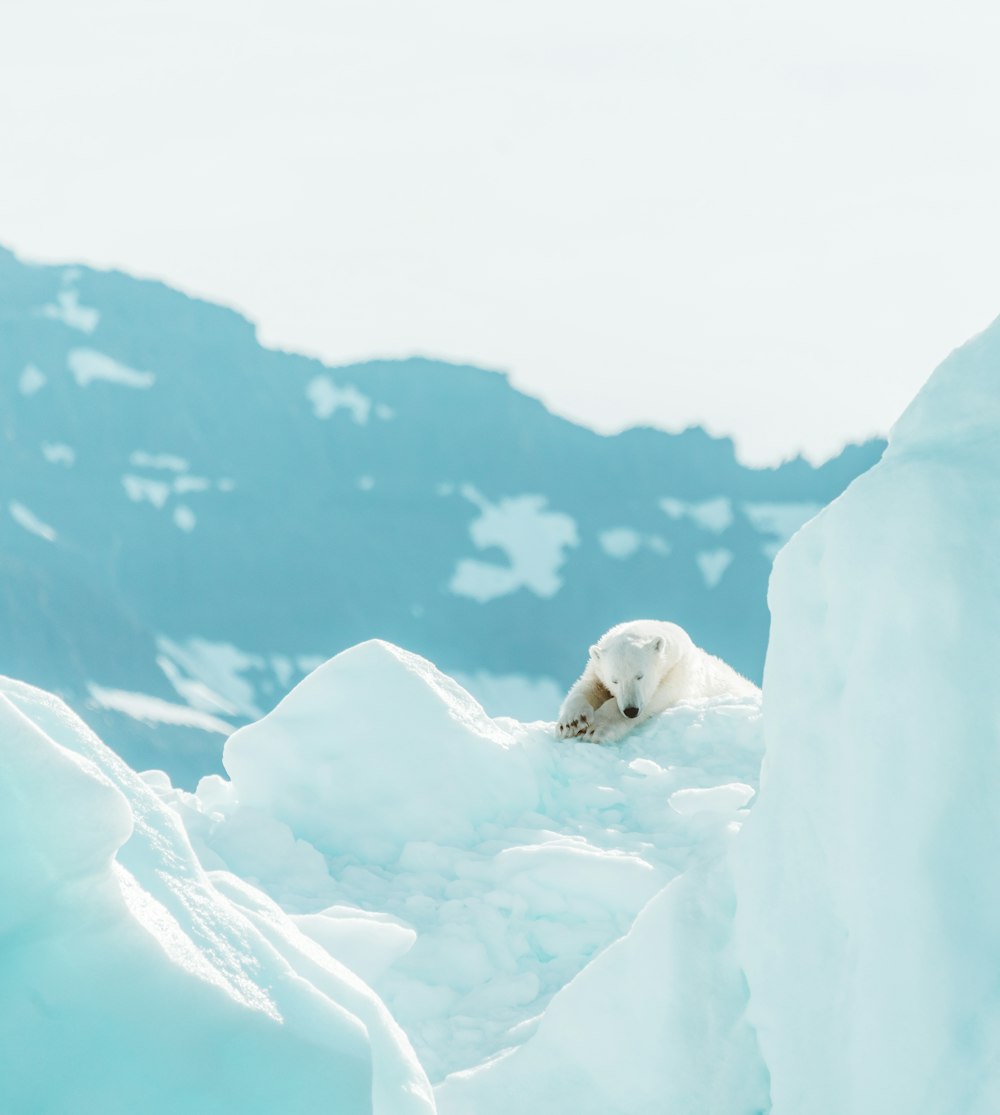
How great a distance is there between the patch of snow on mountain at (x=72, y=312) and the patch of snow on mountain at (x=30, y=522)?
575cm

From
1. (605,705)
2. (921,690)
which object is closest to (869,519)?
(921,690)

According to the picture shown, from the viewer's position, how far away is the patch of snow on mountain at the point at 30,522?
28.8 m

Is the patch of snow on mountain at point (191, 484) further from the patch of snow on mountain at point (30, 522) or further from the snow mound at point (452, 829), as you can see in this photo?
the snow mound at point (452, 829)

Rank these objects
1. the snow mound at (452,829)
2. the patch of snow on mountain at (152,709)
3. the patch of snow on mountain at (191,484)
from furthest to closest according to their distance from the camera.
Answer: the patch of snow on mountain at (191,484)
the patch of snow on mountain at (152,709)
the snow mound at (452,829)

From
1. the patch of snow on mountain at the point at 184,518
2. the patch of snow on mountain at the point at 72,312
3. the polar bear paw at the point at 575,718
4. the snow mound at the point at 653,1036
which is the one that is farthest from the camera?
the patch of snow on mountain at the point at 72,312

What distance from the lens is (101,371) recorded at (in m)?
31.2

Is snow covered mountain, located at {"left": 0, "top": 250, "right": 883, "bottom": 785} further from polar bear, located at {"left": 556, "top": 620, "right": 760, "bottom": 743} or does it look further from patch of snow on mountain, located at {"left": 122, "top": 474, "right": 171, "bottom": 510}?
polar bear, located at {"left": 556, "top": 620, "right": 760, "bottom": 743}

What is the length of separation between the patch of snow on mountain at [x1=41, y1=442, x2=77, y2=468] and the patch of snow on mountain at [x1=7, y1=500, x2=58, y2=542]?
150 cm

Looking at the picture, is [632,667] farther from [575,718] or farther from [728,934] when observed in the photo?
[728,934]

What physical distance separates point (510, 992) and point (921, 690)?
6.60 feet

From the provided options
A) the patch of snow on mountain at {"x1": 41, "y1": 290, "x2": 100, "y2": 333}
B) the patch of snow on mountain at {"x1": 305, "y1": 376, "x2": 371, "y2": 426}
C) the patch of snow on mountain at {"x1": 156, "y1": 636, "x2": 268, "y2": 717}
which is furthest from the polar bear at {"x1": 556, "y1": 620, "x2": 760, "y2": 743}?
the patch of snow on mountain at {"x1": 41, "y1": 290, "x2": 100, "y2": 333}

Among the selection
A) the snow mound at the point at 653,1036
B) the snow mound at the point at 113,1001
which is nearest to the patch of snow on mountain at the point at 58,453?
the snow mound at the point at 653,1036

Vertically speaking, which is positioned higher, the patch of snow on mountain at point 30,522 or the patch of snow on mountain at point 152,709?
the patch of snow on mountain at point 30,522

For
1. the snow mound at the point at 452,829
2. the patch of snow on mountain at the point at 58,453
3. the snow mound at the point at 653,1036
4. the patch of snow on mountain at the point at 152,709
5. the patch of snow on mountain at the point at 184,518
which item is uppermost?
the snow mound at the point at 653,1036
